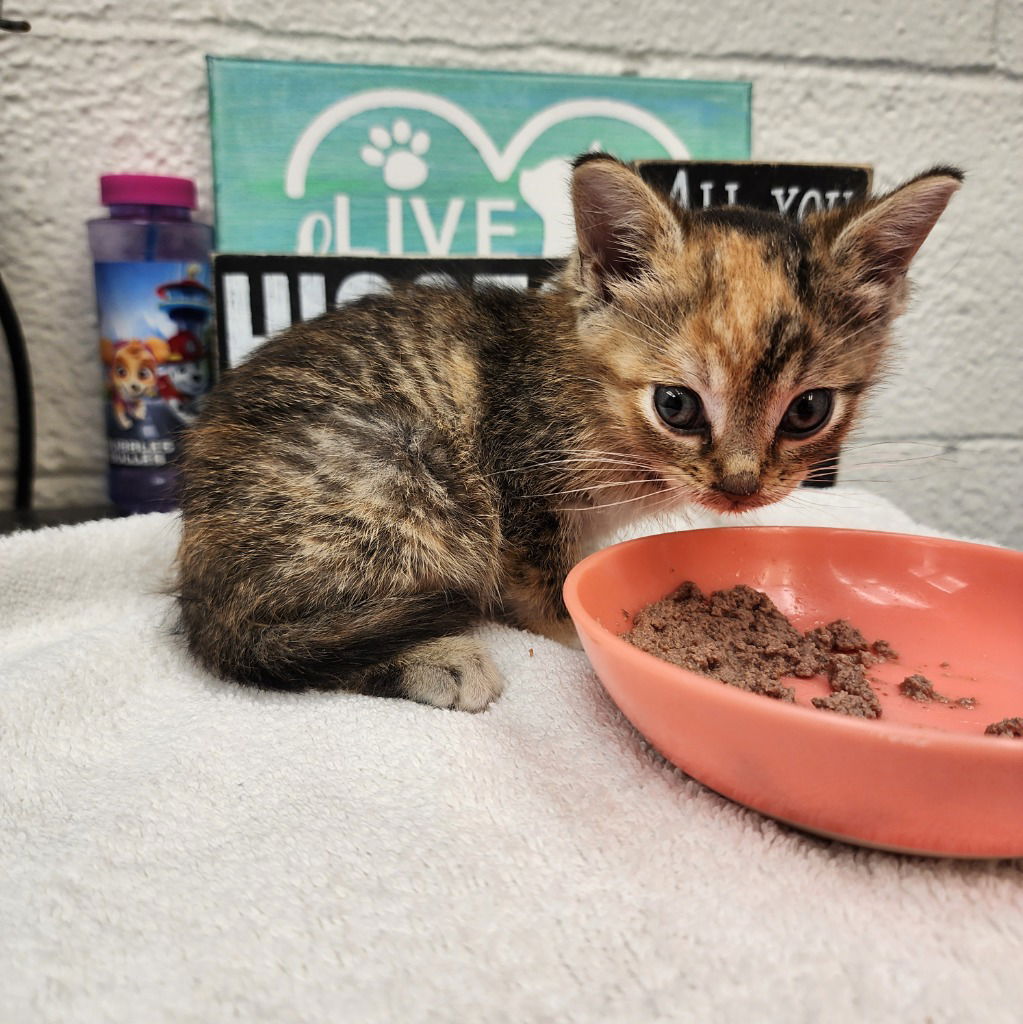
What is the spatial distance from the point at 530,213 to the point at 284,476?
80 centimetres

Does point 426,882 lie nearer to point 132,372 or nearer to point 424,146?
point 132,372

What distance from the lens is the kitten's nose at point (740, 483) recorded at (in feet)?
3.07

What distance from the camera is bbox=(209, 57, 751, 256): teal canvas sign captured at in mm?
1437

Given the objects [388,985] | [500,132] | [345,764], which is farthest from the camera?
[500,132]

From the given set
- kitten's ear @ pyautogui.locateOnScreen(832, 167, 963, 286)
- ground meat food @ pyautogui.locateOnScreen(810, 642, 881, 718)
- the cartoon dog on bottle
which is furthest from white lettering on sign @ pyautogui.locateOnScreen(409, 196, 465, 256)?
ground meat food @ pyautogui.locateOnScreen(810, 642, 881, 718)

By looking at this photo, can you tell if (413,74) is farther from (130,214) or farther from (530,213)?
(130,214)

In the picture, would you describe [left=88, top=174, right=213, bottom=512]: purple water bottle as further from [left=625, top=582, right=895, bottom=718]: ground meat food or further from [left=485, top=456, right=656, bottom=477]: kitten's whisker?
[left=625, top=582, right=895, bottom=718]: ground meat food

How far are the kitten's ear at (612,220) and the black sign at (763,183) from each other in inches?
21.3

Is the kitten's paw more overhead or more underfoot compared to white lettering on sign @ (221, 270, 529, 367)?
more underfoot

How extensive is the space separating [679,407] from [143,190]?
951 mm

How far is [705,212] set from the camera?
112cm

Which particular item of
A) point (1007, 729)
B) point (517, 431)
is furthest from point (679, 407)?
point (1007, 729)

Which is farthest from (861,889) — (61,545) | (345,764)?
(61,545)

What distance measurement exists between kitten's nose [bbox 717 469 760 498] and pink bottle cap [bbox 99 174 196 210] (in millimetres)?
1016
